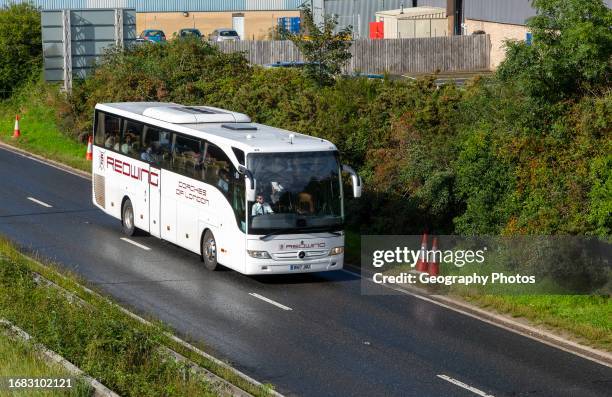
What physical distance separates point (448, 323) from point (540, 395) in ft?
13.9

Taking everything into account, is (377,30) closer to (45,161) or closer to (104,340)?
(45,161)

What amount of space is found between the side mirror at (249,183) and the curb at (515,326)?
343 centimetres

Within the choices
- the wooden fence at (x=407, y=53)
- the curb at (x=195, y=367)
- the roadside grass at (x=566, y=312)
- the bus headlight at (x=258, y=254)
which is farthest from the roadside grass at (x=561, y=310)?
the wooden fence at (x=407, y=53)

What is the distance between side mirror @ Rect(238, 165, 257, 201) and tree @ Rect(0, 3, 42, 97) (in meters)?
30.6

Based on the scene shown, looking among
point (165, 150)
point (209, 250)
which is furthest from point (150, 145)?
point (209, 250)

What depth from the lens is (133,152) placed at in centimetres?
2625

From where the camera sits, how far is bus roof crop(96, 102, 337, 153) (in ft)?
71.8

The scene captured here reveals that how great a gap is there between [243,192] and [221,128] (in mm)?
2838

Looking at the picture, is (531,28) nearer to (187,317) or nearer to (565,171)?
(565,171)

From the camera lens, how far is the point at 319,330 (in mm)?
18703

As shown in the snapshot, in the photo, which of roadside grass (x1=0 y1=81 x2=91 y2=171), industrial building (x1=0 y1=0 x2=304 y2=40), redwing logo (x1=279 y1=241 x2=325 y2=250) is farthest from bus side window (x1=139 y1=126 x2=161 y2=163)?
industrial building (x1=0 y1=0 x2=304 y2=40)

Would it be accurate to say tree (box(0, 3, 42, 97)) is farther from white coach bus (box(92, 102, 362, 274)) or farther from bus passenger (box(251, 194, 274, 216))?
bus passenger (box(251, 194, 274, 216))

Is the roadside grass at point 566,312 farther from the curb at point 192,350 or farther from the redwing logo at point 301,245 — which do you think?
the curb at point 192,350

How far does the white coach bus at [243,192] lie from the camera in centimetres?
2152
